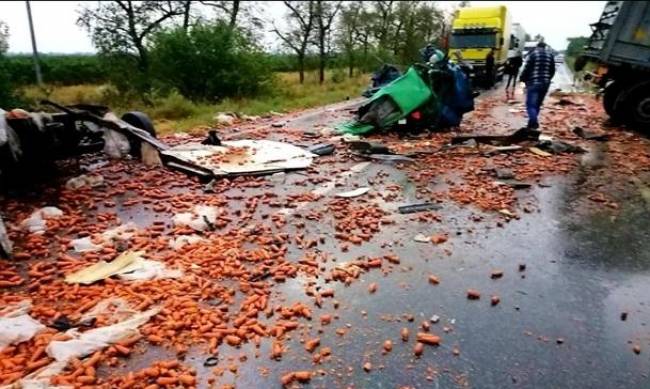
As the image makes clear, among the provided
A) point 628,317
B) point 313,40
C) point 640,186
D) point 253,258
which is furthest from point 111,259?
point 313,40

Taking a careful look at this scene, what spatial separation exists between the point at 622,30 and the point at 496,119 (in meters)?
3.77

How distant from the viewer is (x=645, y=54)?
11164 mm

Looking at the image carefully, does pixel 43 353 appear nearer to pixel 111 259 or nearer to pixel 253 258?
pixel 111 259

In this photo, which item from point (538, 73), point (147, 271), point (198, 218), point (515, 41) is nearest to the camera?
point (147, 271)

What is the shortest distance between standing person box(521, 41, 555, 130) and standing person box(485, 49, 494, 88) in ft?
43.2

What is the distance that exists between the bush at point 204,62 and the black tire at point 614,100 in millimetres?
13123

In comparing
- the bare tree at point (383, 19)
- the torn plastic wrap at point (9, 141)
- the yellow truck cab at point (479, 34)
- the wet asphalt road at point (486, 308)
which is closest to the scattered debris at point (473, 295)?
the wet asphalt road at point (486, 308)

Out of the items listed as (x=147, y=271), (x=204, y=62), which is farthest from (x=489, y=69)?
(x=147, y=271)

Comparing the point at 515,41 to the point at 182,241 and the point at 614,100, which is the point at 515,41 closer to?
the point at 614,100

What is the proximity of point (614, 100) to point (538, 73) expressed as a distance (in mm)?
3388

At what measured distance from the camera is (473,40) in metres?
23.8

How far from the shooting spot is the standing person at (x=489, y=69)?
76.2 ft

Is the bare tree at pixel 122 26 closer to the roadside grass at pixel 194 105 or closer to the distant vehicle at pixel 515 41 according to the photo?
the roadside grass at pixel 194 105

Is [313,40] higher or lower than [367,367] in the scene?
higher
